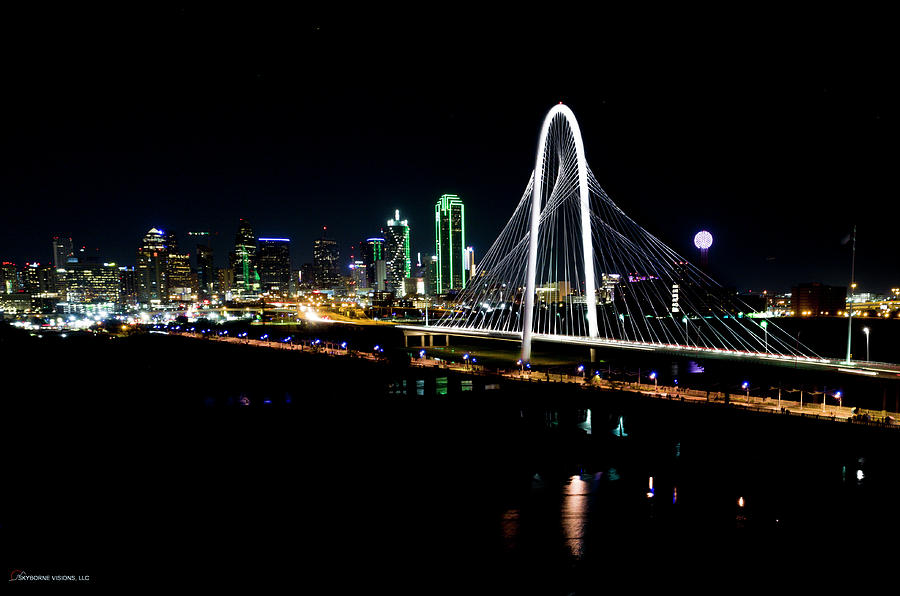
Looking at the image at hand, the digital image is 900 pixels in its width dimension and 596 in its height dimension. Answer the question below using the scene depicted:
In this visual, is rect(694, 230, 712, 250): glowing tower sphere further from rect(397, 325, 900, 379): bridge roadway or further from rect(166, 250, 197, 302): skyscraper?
rect(166, 250, 197, 302): skyscraper

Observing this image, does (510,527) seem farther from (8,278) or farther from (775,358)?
(8,278)

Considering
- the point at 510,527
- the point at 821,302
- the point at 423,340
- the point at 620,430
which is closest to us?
the point at 510,527

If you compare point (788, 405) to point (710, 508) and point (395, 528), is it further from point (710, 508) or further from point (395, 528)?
point (395, 528)

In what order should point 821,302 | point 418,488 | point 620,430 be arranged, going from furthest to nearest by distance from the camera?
point 821,302, point 620,430, point 418,488

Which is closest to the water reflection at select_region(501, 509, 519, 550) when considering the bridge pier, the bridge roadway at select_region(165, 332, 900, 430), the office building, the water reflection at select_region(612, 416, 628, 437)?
the water reflection at select_region(612, 416, 628, 437)

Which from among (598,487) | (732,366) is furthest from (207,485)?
(732,366)

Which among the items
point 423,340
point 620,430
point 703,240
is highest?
point 703,240

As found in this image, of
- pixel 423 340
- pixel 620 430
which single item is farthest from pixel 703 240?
pixel 620 430

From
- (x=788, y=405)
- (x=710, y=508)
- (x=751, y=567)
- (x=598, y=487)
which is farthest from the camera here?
(x=788, y=405)
